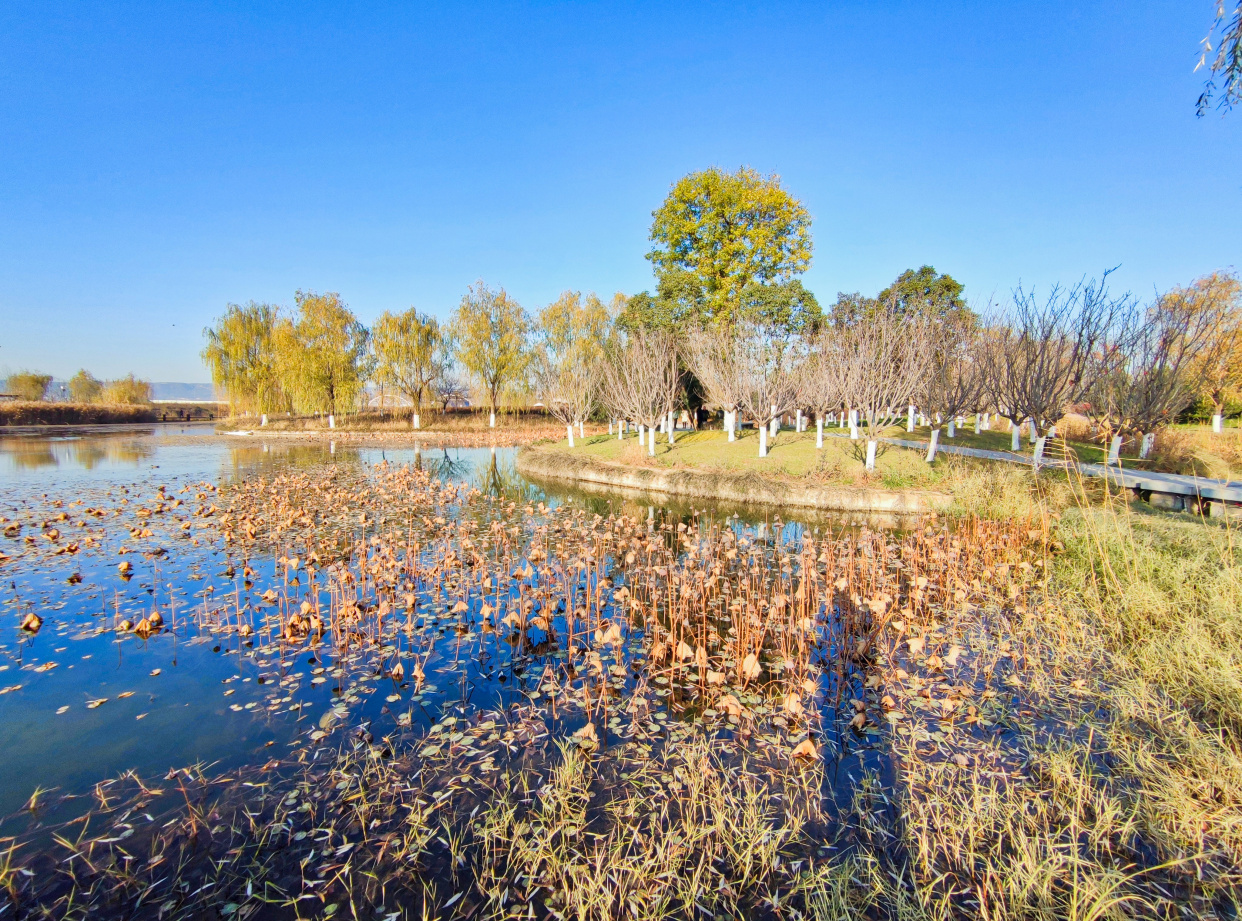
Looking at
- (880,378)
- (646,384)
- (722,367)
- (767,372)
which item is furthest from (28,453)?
(880,378)

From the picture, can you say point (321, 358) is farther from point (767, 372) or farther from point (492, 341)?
point (767, 372)

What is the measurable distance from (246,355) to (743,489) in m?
51.2

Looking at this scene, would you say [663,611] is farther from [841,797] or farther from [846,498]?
[846,498]

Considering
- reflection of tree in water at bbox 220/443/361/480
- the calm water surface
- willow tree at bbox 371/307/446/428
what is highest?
willow tree at bbox 371/307/446/428

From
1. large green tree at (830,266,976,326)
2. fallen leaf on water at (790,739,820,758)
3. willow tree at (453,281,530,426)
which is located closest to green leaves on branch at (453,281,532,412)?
willow tree at (453,281,530,426)

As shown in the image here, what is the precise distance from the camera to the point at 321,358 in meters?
47.8

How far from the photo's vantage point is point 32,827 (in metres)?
4.37

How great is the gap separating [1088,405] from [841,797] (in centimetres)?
2765

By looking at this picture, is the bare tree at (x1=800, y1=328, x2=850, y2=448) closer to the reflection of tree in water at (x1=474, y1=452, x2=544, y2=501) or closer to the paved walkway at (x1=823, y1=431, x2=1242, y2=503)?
the paved walkway at (x1=823, y1=431, x2=1242, y2=503)

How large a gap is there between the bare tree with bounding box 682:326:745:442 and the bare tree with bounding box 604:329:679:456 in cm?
167

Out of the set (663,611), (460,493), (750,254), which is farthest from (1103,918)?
(750,254)

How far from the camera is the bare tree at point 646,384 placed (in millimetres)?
27409

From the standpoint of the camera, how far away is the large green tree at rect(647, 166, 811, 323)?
33750 millimetres

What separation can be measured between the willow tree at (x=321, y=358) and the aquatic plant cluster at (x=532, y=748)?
4051 centimetres
